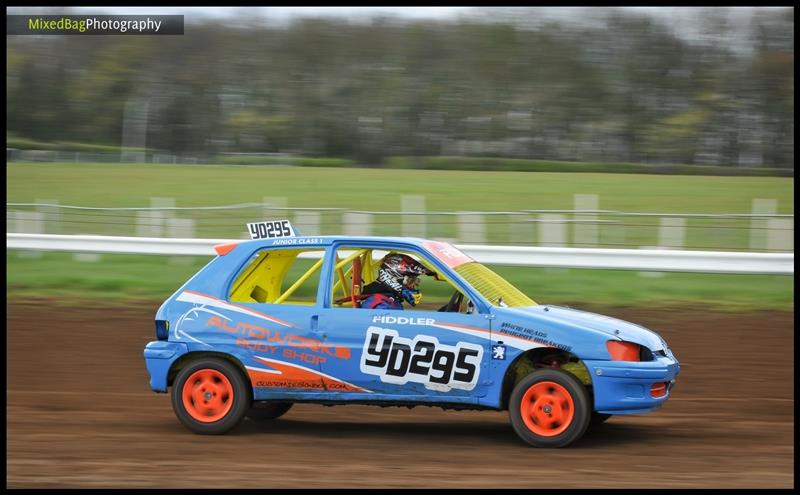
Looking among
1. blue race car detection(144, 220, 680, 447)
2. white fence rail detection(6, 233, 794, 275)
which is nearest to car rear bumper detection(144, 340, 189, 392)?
blue race car detection(144, 220, 680, 447)

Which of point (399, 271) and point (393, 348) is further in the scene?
point (399, 271)

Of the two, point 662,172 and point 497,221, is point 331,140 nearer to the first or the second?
point 662,172

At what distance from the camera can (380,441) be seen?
7734mm

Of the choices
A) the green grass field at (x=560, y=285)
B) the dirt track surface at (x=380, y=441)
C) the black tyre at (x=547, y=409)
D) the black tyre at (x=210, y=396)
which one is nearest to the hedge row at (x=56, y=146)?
the green grass field at (x=560, y=285)

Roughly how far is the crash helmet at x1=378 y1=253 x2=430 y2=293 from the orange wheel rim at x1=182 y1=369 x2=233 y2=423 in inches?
58.3

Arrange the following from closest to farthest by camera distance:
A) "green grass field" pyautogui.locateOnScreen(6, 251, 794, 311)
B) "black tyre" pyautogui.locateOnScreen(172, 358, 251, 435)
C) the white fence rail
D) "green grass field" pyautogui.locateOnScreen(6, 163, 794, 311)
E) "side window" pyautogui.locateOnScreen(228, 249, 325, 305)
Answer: "black tyre" pyautogui.locateOnScreen(172, 358, 251, 435) → "side window" pyautogui.locateOnScreen(228, 249, 325, 305) → "green grass field" pyautogui.locateOnScreen(6, 251, 794, 311) → the white fence rail → "green grass field" pyautogui.locateOnScreen(6, 163, 794, 311)

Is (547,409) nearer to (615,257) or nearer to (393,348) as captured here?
(393,348)

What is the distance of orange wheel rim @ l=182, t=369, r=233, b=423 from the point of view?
780 cm

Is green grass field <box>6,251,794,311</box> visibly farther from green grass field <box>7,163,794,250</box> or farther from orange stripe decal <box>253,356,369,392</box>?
orange stripe decal <box>253,356,369,392</box>

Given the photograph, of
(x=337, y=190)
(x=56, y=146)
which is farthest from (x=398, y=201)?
(x=56, y=146)

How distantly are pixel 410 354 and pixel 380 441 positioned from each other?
0.78 metres

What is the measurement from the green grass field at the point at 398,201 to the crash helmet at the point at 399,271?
666 cm

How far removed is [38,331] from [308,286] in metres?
3.67

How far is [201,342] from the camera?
25.6 feet
